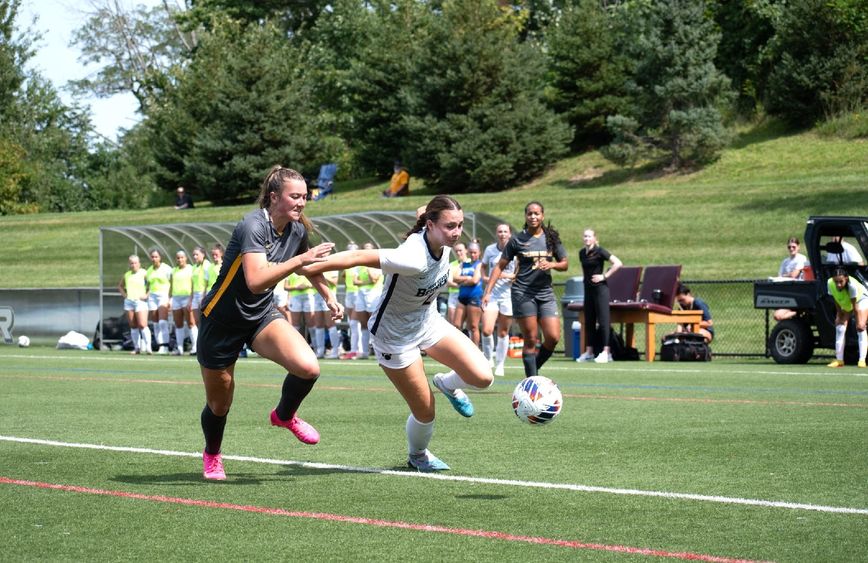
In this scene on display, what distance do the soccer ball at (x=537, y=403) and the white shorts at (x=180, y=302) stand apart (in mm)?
20019

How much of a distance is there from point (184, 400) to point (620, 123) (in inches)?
1193

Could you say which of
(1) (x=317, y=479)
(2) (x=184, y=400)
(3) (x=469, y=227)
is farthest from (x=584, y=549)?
(3) (x=469, y=227)

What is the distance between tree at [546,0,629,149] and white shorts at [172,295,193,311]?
22983mm

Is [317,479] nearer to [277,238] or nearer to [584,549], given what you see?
[277,238]

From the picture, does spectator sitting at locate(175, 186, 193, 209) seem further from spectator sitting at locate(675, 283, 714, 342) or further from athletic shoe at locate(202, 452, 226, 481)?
athletic shoe at locate(202, 452, 226, 481)

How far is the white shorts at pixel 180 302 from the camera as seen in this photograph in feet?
88.7

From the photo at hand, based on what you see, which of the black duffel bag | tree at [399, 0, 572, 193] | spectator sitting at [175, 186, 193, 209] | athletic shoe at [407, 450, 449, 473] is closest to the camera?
athletic shoe at [407, 450, 449, 473]

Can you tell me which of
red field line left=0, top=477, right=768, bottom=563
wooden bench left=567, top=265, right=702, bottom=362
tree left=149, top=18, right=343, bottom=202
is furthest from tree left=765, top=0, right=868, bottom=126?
red field line left=0, top=477, right=768, bottom=563

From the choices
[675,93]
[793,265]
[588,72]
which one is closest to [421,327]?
[793,265]

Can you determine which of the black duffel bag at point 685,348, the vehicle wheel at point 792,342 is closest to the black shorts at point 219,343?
the vehicle wheel at point 792,342

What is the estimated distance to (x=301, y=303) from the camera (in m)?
25.9

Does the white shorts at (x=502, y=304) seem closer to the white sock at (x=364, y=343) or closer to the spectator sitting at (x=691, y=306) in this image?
the white sock at (x=364, y=343)

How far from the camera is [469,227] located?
27.0 m

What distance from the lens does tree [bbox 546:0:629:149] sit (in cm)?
4759
